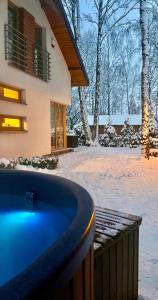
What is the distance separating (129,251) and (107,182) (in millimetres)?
5823

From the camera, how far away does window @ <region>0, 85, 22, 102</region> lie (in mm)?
10719

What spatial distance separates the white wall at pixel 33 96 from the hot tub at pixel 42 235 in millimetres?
6582

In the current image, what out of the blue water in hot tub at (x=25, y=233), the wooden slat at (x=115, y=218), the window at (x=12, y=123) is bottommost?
the blue water in hot tub at (x=25, y=233)

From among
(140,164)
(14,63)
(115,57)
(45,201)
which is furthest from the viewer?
(115,57)

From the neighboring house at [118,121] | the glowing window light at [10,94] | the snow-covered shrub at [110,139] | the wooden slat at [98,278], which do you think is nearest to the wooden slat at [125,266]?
the wooden slat at [98,278]

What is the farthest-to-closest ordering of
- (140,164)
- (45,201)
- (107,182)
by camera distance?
(140,164) < (107,182) < (45,201)

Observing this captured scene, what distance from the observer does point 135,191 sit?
778 centimetres

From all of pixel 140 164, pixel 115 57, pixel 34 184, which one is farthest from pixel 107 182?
pixel 115 57

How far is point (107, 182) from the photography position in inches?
347

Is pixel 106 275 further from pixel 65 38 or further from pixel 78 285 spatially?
pixel 65 38

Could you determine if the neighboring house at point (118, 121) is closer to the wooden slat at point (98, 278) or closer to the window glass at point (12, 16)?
the window glass at point (12, 16)

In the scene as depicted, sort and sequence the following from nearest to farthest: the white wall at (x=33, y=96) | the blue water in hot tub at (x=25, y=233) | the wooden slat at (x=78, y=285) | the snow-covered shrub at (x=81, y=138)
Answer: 1. the wooden slat at (x=78, y=285)
2. the blue water in hot tub at (x=25, y=233)
3. the white wall at (x=33, y=96)
4. the snow-covered shrub at (x=81, y=138)

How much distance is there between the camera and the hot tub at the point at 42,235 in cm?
131

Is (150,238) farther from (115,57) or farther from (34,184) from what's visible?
(115,57)
